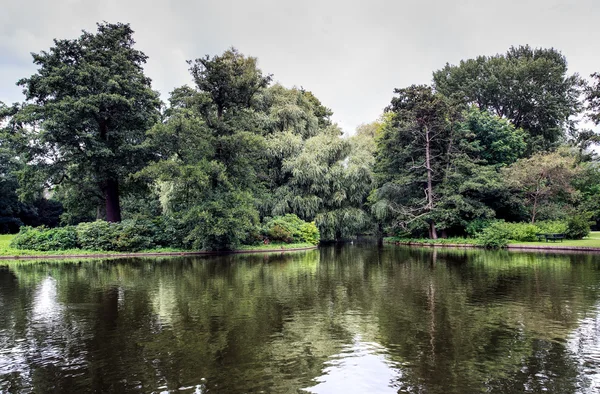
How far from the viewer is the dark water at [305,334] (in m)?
5.06

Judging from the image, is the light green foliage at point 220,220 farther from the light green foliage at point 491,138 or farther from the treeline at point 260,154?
the light green foliage at point 491,138

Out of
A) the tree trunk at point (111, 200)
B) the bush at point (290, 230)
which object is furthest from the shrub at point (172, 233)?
the bush at point (290, 230)

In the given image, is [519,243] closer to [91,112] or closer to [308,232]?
[308,232]

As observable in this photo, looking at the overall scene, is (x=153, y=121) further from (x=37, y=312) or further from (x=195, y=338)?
(x=195, y=338)

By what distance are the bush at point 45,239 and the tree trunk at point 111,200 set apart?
2.84 meters

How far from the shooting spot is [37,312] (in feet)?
29.2

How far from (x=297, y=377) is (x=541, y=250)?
22118 mm

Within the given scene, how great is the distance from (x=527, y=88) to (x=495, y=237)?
67.8ft

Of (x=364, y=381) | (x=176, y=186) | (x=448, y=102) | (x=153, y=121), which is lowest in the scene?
(x=364, y=381)

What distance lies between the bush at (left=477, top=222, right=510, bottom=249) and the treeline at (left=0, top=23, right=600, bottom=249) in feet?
7.63

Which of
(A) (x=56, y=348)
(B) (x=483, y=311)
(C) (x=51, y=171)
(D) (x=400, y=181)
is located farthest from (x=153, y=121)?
(B) (x=483, y=311)

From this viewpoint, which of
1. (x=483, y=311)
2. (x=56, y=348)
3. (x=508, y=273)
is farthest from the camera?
(x=508, y=273)

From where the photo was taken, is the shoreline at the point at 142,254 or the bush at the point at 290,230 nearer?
the shoreline at the point at 142,254

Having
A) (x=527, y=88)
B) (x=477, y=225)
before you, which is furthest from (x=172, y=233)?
(x=527, y=88)
